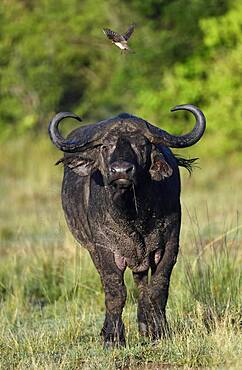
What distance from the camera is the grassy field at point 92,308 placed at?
709 cm

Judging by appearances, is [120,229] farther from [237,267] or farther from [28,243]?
[28,243]

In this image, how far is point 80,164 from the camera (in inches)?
312

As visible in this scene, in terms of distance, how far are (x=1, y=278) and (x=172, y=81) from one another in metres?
11.9

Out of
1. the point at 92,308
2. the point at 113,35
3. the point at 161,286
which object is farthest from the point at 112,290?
the point at 113,35

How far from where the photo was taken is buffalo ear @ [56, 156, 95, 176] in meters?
7.88

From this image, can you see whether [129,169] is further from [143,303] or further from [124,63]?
[124,63]

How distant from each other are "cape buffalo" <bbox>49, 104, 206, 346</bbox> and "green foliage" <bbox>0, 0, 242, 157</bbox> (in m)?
12.8

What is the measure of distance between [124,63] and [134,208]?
16787 mm

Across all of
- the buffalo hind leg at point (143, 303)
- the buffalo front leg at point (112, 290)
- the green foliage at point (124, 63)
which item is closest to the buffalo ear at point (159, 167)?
the buffalo front leg at point (112, 290)

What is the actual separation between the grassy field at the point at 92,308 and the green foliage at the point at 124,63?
21.6 ft

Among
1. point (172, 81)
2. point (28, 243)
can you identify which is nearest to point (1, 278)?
point (28, 243)

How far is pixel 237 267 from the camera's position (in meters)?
9.85

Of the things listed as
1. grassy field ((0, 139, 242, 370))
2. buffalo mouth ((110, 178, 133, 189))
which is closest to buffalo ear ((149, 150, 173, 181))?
buffalo mouth ((110, 178, 133, 189))

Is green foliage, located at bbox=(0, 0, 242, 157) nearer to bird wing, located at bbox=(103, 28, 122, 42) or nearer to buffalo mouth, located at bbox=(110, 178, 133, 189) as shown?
bird wing, located at bbox=(103, 28, 122, 42)
